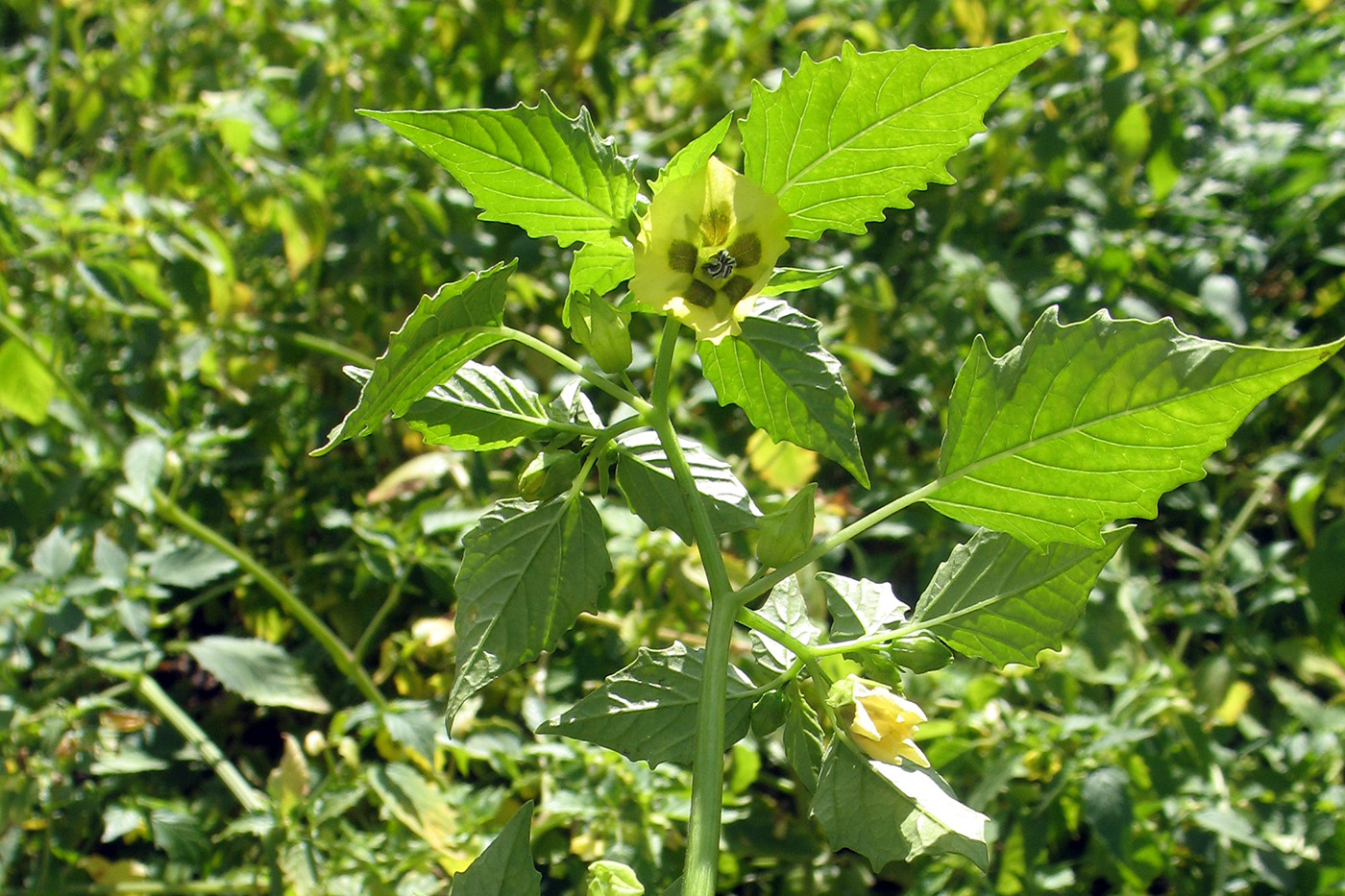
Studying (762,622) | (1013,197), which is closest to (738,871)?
(762,622)

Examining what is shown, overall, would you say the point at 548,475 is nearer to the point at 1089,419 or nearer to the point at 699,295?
the point at 699,295

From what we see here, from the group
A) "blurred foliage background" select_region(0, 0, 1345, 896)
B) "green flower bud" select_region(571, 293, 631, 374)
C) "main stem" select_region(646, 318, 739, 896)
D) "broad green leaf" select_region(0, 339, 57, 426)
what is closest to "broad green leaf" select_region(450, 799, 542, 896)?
"main stem" select_region(646, 318, 739, 896)

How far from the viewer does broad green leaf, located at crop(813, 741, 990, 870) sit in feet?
1.63

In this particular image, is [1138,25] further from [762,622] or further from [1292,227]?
[762,622]

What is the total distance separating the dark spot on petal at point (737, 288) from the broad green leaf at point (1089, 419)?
0.12 metres

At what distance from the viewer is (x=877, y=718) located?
1.71 ft

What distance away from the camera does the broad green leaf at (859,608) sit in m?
0.58

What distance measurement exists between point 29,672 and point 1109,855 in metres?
1.49

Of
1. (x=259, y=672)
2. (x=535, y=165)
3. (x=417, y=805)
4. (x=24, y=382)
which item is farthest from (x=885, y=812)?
(x=24, y=382)

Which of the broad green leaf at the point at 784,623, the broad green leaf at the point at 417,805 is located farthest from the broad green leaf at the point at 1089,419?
the broad green leaf at the point at 417,805

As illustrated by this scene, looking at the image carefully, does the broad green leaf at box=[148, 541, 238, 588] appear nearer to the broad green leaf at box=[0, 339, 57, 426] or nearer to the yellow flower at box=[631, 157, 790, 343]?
the broad green leaf at box=[0, 339, 57, 426]

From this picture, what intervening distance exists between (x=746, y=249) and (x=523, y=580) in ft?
0.69

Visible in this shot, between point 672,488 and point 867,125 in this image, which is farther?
point 672,488

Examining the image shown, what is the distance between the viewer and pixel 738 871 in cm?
122
